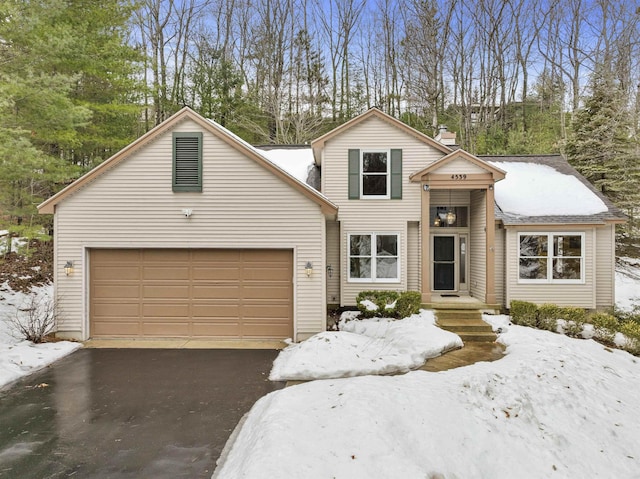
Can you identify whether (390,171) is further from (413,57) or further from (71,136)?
(413,57)

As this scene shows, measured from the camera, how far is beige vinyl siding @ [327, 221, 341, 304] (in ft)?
36.7

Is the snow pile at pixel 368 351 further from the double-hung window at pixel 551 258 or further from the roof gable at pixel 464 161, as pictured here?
the roof gable at pixel 464 161

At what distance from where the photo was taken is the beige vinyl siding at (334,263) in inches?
441

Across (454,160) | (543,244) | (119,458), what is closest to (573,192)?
(543,244)

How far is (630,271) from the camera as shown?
15.8 meters

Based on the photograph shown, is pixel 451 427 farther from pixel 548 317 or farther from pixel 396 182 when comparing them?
pixel 396 182

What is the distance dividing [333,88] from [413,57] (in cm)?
498

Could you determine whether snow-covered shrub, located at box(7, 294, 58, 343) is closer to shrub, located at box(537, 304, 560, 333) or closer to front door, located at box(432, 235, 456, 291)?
front door, located at box(432, 235, 456, 291)

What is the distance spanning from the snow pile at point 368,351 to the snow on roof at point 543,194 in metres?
4.74

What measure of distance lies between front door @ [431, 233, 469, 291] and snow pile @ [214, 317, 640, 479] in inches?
212

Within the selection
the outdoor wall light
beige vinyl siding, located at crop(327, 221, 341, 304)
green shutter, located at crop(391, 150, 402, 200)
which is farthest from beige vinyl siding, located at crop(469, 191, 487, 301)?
the outdoor wall light

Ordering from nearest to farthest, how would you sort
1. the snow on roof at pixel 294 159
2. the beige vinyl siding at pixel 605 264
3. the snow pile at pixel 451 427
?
the snow pile at pixel 451 427 < the beige vinyl siding at pixel 605 264 < the snow on roof at pixel 294 159

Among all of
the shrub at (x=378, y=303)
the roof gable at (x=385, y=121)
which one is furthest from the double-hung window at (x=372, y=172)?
the shrub at (x=378, y=303)

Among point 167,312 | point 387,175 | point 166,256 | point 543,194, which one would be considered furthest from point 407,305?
point 166,256
